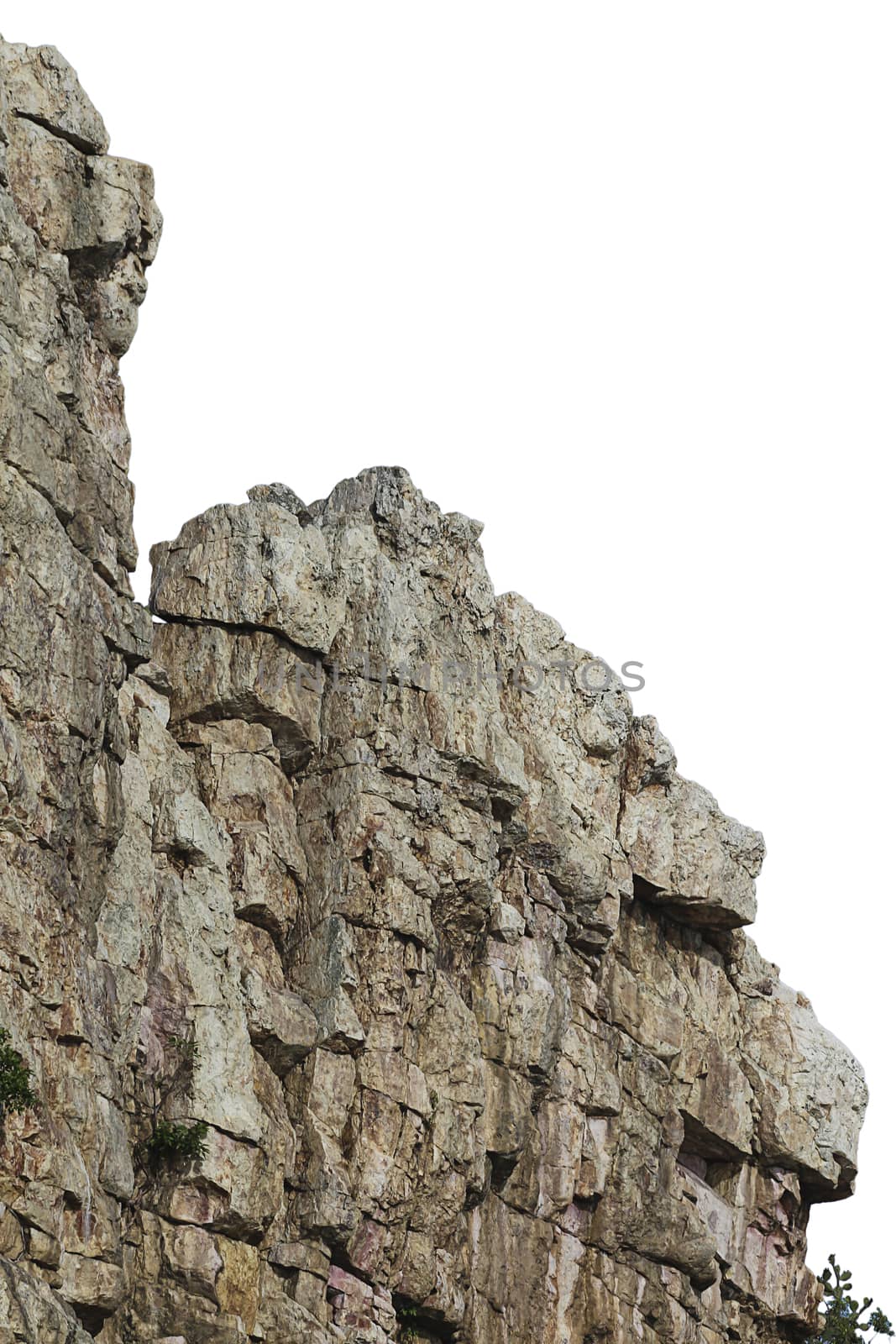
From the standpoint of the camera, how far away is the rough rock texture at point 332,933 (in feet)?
156

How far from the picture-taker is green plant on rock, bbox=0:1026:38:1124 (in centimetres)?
4372

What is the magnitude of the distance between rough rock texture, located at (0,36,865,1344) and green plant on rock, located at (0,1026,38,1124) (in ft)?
1.94

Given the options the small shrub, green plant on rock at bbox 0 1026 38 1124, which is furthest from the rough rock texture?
green plant on rock at bbox 0 1026 38 1124

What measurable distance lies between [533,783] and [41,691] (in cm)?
2332

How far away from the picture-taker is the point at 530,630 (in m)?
71.6

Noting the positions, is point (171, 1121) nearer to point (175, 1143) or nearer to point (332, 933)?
point (175, 1143)

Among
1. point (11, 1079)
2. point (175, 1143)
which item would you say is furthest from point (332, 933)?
point (11, 1079)

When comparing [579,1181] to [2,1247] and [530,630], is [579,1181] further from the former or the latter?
[2,1247]

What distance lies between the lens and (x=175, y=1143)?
50250 millimetres

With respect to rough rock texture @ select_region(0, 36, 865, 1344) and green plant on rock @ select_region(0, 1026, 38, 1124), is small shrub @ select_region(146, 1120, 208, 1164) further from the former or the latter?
green plant on rock @ select_region(0, 1026, 38, 1124)

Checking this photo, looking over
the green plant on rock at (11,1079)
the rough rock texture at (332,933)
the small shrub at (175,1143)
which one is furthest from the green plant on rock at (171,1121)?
the green plant on rock at (11,1079)

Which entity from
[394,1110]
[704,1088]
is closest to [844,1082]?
[704,1088]

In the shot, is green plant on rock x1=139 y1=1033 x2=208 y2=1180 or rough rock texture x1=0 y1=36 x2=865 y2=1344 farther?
green plant on rock x1=139 y1=1033 x2=208 y2=1180

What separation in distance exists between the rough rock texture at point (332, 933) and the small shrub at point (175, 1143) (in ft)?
0.81
